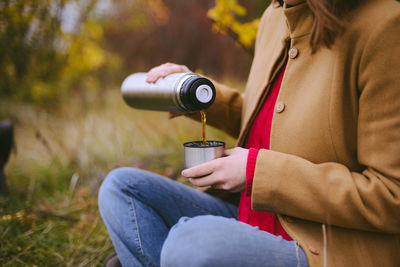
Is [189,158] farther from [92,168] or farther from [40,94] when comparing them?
[40,94]

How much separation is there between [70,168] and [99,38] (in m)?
3.75

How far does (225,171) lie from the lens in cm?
111

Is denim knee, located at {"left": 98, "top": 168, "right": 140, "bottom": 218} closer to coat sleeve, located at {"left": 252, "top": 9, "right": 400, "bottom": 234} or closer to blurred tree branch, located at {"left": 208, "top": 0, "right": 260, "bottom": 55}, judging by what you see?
coat sleeve, located at {"left": 252, "top": 9, "right": 400, "bottom": 234}

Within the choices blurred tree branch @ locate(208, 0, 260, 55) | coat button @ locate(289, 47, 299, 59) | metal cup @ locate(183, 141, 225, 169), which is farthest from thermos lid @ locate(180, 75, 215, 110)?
blurred tree branch @ locate(208, 0, 260, 55)

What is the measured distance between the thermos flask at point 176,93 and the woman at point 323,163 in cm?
23

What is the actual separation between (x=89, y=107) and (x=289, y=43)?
14.7ft

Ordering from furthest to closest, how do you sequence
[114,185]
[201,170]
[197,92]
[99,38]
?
[99,38] → [114,185] → [197,92] → [201,170]

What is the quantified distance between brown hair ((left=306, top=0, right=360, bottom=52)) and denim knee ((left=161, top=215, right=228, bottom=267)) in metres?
0.63

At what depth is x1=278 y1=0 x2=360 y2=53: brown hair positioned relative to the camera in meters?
1.02

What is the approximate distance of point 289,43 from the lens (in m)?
1.27

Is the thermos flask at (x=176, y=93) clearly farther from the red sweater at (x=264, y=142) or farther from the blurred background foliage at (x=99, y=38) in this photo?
the blurred background foliage at (x=99, y=38)

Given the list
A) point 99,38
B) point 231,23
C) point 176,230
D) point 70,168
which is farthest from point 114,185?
point 99,38

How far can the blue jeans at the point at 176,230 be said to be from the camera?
101cm

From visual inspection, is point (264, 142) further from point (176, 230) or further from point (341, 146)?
point (176, 230)
